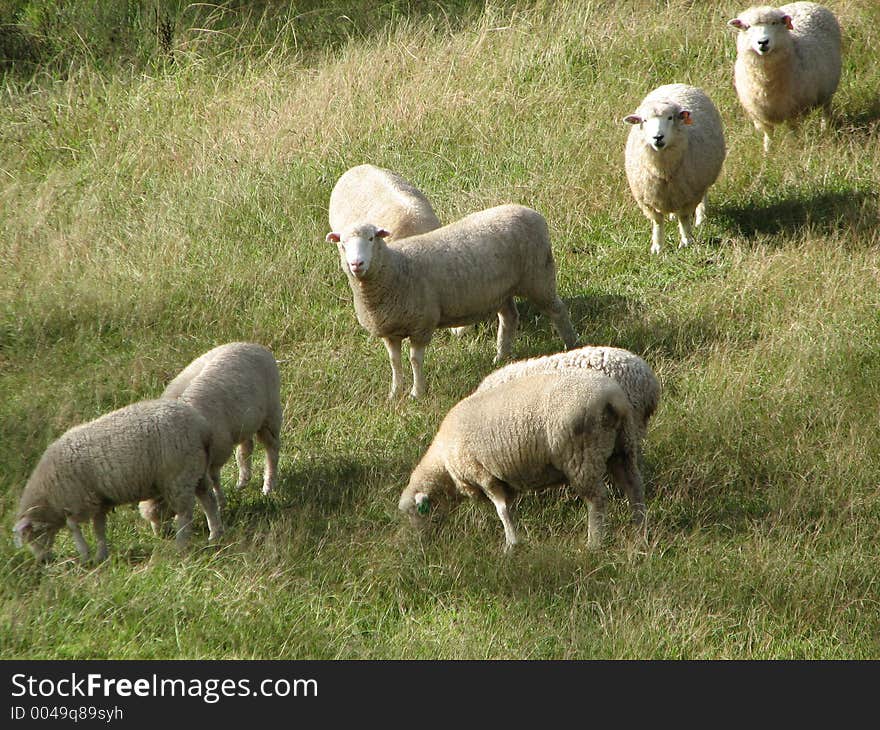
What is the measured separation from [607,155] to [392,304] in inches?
138

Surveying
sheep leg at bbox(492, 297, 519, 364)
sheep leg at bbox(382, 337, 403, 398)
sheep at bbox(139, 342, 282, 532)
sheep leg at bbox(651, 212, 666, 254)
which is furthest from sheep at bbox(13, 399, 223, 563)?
sheep leg at bbox(651, 212, 666, 254)

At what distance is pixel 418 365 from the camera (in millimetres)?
7691

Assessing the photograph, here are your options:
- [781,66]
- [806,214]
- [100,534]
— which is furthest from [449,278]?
[781,66]

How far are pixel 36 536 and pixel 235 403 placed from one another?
1292mm

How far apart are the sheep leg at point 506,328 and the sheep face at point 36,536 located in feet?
11.1

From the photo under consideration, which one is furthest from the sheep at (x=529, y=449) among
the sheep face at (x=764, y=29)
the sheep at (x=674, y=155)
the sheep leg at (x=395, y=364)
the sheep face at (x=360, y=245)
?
the sheep face at (x=764, y=29)

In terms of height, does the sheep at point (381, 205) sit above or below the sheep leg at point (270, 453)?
above

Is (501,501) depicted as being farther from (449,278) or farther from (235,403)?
(449,278)

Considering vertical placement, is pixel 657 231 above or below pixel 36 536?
above

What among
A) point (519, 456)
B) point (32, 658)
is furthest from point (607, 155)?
point (32, 658)

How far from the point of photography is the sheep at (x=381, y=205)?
8523 millimetres

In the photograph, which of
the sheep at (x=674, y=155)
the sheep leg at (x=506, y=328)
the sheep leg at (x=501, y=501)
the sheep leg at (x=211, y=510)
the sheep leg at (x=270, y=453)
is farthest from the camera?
the sheep at (x=674, y=155)

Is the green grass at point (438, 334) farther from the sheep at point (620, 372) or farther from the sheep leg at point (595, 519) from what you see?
the sheep at point (620, 372)

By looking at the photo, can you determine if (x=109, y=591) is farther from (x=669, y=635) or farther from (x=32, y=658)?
(x=669, y=635)
